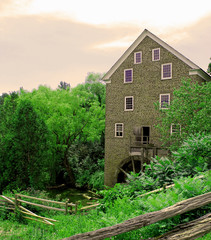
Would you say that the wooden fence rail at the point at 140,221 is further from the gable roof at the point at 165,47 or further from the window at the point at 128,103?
the window at the point at 128,103

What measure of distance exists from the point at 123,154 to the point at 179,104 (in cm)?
900

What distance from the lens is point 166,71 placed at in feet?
69.4

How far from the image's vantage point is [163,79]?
835 inches

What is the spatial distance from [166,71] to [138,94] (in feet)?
10.6

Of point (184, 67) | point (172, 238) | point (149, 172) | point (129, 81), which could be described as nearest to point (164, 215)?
point (172, 238)

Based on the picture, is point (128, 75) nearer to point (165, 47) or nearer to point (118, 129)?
point (165, 47)

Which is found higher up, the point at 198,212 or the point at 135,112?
the point at 135,112

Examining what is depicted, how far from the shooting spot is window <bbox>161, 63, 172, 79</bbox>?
2094 cm

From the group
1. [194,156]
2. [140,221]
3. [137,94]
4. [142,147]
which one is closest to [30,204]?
[194,156]

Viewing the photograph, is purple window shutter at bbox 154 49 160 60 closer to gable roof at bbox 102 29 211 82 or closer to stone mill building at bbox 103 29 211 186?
stone mill building at bbox 103 29 211 186

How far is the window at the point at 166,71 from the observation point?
20938 mm

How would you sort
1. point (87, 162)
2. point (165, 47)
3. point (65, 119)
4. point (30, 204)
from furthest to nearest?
point (87, 162), point (65, 119), point (165, 47), point (30, 204)

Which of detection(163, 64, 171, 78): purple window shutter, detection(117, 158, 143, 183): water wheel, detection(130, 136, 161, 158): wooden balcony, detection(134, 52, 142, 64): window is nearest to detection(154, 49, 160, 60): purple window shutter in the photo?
detection(163, 64, 171, 78): purple window shutter

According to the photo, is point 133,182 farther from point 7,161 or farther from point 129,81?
point 129,81
